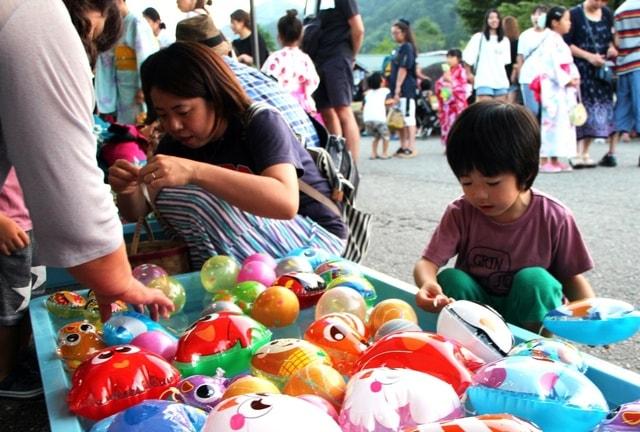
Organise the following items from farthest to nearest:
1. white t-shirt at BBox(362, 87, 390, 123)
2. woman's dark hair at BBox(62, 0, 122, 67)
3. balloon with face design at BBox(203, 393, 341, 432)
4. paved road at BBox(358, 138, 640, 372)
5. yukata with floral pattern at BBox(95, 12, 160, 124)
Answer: white t-shirt at BBox(362, 87, 390, 123) < yukata with floral pattern at BBox(95, 12, 160, 124) < paved road at BBox(358, 138, 640, 372) < woman's dark hair at BBox(62, 0, 122, 67) < balloon with face design at BBox(203, 393, 341, 432)

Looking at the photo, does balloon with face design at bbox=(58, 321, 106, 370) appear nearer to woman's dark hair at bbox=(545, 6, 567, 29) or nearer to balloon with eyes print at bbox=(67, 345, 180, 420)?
balloon with eyes print at bbox=(67, 345, 180, 420)

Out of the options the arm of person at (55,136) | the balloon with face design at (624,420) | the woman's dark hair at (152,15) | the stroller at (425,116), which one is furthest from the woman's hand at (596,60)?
the stroller at (425,116)

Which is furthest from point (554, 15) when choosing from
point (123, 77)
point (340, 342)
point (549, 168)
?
point (340, 342)

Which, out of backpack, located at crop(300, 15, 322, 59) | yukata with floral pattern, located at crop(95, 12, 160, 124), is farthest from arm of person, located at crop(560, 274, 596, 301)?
backpack, located at crop(300, 15, 322, 59)

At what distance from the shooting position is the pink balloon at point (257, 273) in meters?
2.03

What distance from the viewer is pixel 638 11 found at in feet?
17.2

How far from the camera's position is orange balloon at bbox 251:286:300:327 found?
1.75 m

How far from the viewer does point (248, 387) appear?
3.90 ft

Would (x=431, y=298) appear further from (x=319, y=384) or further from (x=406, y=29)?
(x=406, y=29)

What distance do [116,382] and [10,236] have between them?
65 cm

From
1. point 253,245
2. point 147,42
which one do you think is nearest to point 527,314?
point 253,245

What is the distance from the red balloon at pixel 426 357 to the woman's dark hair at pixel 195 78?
1057 millimetres

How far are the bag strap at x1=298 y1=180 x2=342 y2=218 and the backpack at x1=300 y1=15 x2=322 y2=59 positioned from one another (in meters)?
2.55

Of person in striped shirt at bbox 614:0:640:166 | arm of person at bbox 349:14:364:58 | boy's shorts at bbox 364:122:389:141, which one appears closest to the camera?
arm of person at bbox 349:14:364:58
